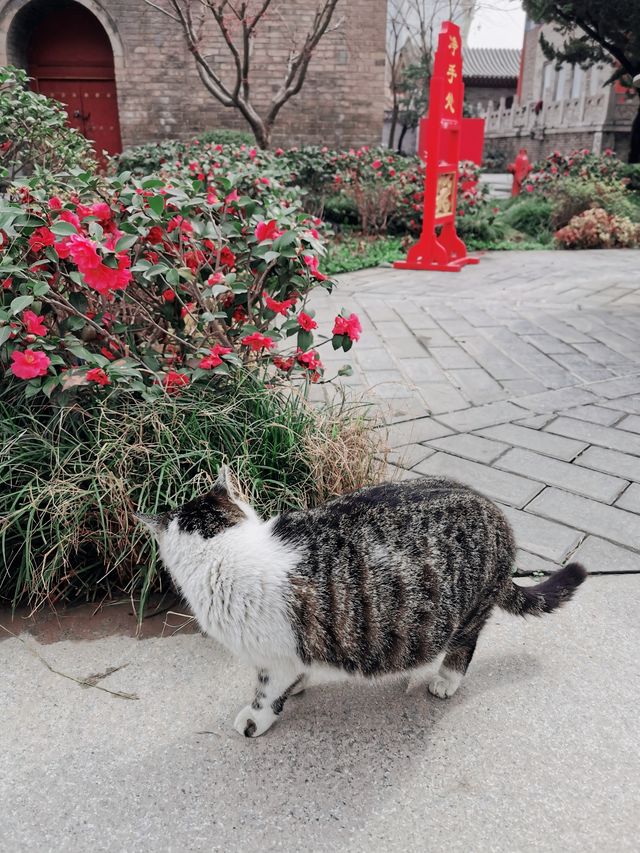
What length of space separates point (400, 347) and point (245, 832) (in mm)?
3903

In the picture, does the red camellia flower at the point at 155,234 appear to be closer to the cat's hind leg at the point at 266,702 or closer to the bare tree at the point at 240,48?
the cat's hind leg at the point at 266,702

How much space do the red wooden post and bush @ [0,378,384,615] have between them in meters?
5.63

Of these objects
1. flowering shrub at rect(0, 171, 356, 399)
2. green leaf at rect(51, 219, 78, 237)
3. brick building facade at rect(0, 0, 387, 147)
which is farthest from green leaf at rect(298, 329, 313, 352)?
brick building facade at rect(0, 0, 387, 147)

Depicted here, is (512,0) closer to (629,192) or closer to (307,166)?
(629,192)

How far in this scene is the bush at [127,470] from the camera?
7.35 ft

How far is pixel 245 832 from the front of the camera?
4.91ft

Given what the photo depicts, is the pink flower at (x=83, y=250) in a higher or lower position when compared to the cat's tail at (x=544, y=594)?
higher

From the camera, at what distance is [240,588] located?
1.58 metres

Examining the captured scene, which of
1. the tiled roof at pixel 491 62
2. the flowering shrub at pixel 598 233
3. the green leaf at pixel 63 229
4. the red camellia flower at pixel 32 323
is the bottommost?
the flowering shrub at pixel 598 233

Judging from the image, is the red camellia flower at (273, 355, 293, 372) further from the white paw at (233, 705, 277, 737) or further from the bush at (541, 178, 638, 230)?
the bush at (541, 178, 638, 230)

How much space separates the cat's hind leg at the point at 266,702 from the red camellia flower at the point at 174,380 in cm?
122

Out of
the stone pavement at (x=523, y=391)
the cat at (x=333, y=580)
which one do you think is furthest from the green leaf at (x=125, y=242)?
the stone pavement at (x=523, y=391)

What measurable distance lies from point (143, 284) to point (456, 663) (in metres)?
1.91

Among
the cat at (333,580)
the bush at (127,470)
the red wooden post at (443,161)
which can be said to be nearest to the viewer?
the cat at (333,580)
